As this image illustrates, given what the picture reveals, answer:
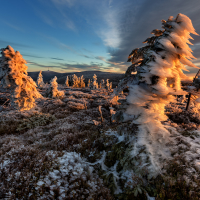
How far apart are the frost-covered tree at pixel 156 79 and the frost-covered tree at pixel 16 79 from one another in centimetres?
1071

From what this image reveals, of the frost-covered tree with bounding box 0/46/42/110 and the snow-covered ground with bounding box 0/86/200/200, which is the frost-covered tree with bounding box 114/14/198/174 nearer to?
the snow-covered ground with bounding box 0/86/200/200

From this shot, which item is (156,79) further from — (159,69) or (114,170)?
(114,170)

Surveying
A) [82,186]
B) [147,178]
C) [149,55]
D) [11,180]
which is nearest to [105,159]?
[82,186]

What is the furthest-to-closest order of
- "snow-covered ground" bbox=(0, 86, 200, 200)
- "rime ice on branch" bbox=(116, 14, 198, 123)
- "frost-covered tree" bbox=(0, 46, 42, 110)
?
1. "frost-covered tree" bbox=(0, 46, 42, 110)
2. "rime ice on branch" bbox=(116, 14, 198, 123)
3. "snow-covered ground" bbox=(0, 86, 200, 200)

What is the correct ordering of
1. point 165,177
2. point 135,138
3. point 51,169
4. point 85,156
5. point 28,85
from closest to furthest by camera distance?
point 165,177 → point 51,169 → point 135,138 → point 85,156 → point 28,85

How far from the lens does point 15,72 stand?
10.3 metres

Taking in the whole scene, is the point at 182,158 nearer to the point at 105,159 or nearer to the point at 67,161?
the point at 105,159

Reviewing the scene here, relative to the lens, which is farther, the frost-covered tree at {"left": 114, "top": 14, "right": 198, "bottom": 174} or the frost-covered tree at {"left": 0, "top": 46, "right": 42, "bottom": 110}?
the frost-covered tree at {"left": 0, "top": 46, "right": 42, "bottom": 110}

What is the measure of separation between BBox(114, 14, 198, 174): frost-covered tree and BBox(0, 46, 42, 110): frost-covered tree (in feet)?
35.1

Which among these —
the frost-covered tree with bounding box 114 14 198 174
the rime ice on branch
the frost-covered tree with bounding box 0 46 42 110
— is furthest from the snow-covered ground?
the frost-covered tree with bounding box 0 46 42 110

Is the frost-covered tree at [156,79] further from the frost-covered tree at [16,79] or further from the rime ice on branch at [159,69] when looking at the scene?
the frost-covered tree at [16,79]

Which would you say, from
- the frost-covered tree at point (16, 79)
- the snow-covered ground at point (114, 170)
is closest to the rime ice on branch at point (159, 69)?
the snow-covered ground at point (114, 170)

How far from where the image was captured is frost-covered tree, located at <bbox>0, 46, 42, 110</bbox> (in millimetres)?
10047

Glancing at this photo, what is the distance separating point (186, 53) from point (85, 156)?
554cm
